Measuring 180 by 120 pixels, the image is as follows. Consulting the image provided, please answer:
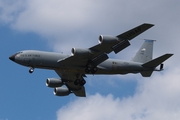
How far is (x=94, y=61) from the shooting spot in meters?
71.0

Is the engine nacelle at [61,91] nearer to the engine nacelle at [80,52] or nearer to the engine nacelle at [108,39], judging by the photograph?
the engine nacelle at [80,52]

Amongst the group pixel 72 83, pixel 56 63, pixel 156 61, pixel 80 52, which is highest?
pixel 80 52

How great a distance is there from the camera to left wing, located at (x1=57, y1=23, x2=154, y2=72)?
66375mm

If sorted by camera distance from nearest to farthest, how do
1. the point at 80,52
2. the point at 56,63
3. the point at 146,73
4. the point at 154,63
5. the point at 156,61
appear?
the point at 80,52, the point at 56,63, the point at 156,61, the point at 154,63, the point at 146,73

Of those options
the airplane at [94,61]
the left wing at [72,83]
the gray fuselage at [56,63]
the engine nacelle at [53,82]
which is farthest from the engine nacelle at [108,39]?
the engine nacelle at [53,82]

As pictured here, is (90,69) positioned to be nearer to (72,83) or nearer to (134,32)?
(134,32)

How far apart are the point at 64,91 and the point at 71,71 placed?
25.6ft

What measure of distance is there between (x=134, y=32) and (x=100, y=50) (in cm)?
540

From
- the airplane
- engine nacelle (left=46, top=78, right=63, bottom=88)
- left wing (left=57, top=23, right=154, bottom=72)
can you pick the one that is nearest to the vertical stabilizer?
the airplane

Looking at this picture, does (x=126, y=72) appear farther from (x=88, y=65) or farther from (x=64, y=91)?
(x=64, y=91)

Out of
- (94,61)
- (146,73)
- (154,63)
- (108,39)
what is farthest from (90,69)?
(154,63)

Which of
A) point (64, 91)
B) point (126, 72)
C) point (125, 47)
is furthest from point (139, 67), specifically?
point (64, 91)

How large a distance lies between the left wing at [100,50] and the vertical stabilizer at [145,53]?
316 inches

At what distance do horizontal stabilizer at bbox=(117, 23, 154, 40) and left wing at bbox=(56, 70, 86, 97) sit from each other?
39.3 feet
